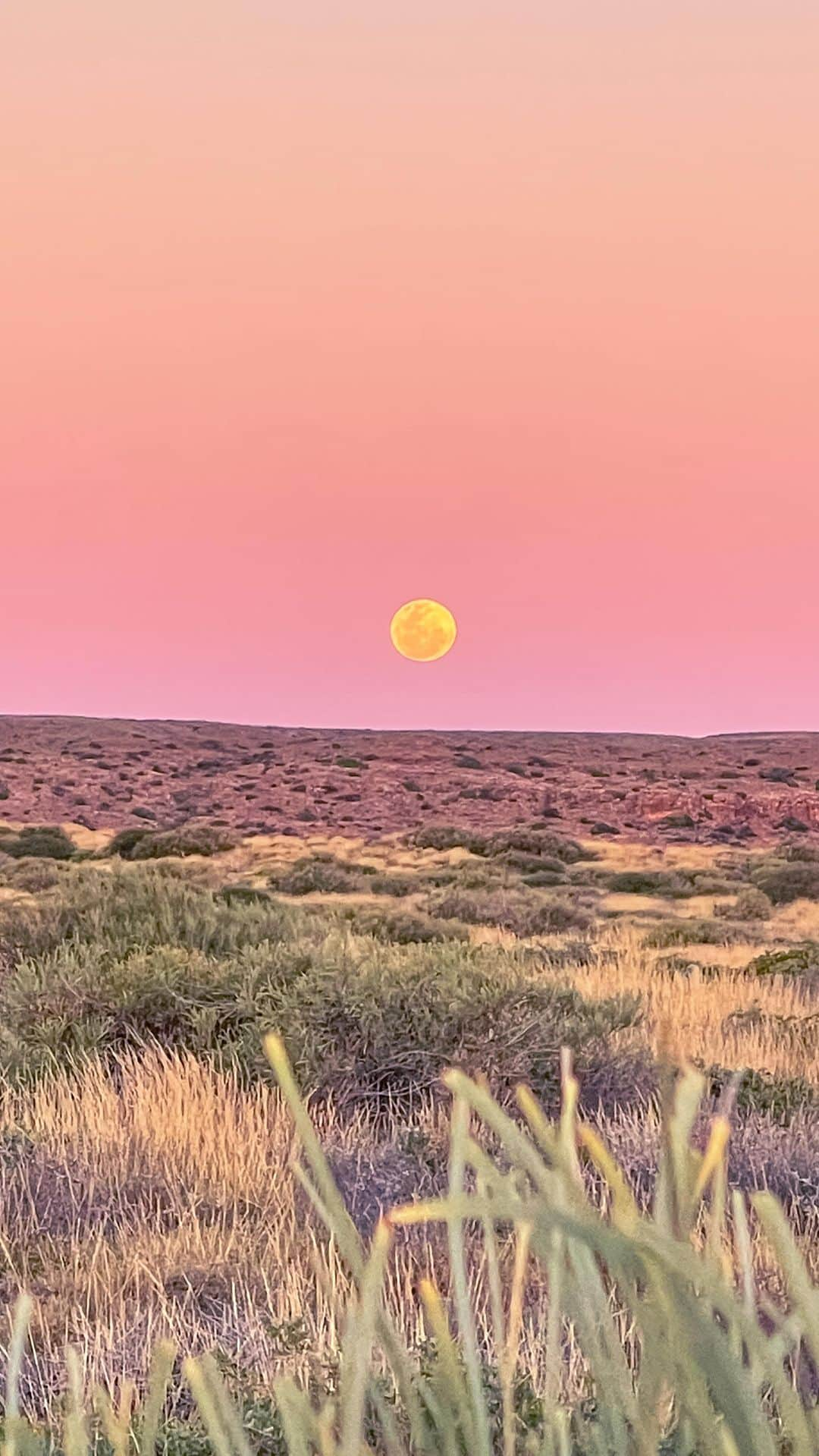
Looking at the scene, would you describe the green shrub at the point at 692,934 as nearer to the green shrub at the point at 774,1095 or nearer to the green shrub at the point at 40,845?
the green shrub at the point at 774,1095

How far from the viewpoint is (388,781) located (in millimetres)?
62188

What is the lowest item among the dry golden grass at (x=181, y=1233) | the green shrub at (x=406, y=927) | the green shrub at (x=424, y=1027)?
the green shrub at (x=406, y=927)

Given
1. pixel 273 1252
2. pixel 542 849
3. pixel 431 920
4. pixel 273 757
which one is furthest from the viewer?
pixel 273 757

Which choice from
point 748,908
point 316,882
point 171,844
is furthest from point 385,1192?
point 171,844

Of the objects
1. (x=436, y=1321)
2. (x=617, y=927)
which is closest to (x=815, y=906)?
(x=617, y=927)

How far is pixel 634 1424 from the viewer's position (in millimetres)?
738

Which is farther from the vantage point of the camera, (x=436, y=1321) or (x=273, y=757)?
(x=273, y=757)

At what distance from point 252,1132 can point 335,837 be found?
127 ft

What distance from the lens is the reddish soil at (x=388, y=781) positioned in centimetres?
5028

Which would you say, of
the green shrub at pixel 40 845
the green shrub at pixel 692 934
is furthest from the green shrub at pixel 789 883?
the green shrub at pixel 40 845

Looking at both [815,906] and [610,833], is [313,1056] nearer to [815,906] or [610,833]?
[815,906]

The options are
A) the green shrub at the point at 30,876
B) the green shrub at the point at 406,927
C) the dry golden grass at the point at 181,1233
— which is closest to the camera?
the dry golden grass at the point at 181,1233

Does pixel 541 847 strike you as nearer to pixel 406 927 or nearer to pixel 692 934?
pixel 692 934

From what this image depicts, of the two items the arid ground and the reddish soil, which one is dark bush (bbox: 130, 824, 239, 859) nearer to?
the reddish soil
